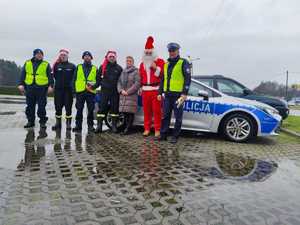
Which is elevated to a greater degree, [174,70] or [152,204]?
[174,70]

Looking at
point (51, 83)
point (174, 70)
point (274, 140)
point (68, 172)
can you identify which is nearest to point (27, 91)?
point (51, 83)

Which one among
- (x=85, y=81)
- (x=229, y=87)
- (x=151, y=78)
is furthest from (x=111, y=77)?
(x=229, y=87)

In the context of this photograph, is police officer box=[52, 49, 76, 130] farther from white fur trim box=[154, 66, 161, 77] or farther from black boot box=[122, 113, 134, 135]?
white fur trim box=[154, 66, 161, 77]

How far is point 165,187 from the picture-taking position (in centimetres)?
376

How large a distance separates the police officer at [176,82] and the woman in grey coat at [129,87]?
2.39 ft

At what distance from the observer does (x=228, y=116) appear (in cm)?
708

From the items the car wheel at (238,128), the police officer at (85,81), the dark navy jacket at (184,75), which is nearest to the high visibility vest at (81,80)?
the police officer at (85,81)

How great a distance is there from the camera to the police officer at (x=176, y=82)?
639cm

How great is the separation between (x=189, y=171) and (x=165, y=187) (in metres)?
0.80

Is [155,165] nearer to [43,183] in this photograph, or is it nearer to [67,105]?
[43,183]

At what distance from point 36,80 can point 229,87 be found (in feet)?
18.9

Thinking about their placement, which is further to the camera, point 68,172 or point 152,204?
point 68,172

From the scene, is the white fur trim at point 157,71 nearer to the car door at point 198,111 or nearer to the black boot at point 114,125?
the car door at point 198,111

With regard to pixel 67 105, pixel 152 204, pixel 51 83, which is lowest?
pixel 152 204
